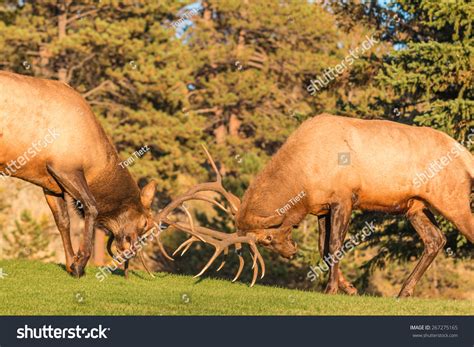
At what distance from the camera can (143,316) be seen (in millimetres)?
8141

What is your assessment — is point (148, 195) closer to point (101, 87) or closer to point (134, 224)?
point (134, 224)

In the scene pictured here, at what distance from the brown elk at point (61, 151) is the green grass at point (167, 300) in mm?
796

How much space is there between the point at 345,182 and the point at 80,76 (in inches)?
833

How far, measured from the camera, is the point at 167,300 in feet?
31.7

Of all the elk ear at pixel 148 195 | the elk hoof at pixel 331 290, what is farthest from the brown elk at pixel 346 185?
the elk ear at pixel 148 195

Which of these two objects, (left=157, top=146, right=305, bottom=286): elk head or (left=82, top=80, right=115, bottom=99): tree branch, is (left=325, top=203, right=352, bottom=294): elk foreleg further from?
(left=82, top=80, right=115, bottom=99): tree branch

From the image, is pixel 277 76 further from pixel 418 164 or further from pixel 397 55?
pixel 418 164

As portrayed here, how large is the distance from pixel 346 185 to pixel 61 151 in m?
4.00

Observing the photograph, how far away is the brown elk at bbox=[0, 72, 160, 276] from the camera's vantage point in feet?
33.9

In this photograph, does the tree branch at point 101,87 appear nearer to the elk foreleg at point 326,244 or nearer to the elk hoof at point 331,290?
the elk foreleg at point 326,244

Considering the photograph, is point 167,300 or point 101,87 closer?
point 167,300

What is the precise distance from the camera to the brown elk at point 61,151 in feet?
33.9

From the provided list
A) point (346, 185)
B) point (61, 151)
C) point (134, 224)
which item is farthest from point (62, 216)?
point (346, 185)

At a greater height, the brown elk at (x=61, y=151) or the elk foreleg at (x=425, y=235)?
the brown elk at (x=61, y=151)
